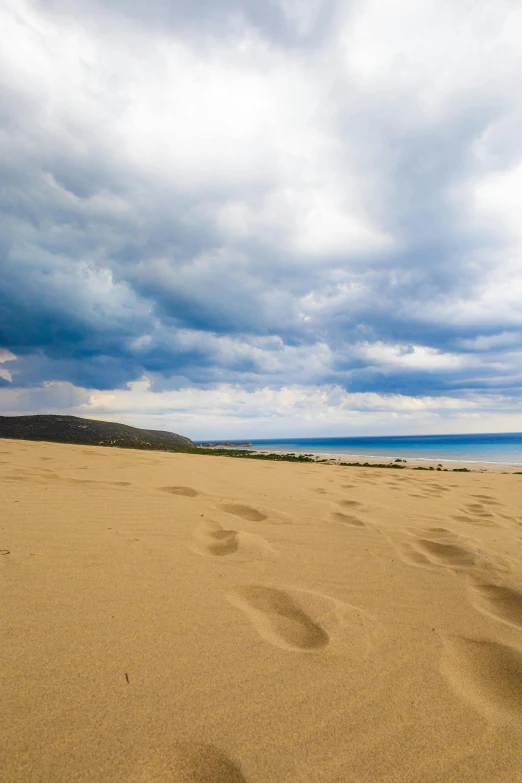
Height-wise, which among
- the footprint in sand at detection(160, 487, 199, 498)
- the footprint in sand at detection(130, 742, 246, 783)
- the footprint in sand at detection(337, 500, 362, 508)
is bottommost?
the footprint in sand at detection(130, 742, 246, 783)

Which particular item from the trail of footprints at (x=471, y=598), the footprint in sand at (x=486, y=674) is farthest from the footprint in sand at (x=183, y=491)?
the footprint in sand at (x=486, y=674)

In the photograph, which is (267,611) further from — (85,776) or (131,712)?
(85,776)

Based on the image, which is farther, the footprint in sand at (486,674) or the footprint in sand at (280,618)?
the footprint in sand at (280,618)

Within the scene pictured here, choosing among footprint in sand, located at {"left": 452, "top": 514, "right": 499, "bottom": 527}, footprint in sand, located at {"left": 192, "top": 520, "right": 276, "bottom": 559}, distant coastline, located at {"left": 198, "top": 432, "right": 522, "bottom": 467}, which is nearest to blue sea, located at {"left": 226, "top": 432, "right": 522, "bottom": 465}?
distant coastline, located at {"left": 198, "top": 432, "right": 522, "bottom": 467}

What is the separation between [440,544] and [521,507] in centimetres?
358

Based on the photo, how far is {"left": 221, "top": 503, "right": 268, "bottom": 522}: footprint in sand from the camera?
395 cm

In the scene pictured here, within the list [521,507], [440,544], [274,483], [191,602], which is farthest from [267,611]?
[521,507]

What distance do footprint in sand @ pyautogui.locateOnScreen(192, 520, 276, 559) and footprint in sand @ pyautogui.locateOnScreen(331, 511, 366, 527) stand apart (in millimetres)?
1112

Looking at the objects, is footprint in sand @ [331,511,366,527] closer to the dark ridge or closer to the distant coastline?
the dark ridge

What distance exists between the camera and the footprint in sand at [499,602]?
2.21 meters

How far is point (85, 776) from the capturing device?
1.09 m

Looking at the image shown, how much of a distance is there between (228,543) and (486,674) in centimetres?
184

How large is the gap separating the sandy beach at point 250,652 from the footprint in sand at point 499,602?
11 millimetres

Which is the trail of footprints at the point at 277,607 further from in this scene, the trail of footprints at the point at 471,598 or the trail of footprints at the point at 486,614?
the trail of footprints at the point at 486,614
